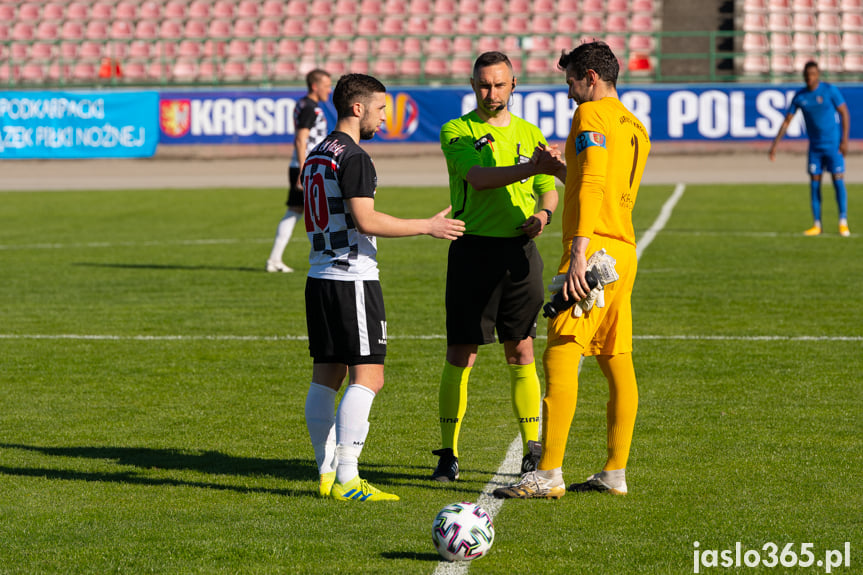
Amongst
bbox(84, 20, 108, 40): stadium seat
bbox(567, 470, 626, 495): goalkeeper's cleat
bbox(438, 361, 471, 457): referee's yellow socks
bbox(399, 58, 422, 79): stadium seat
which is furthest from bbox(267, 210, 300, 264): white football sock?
bbox(84, 20, 108, 40): stadium seat

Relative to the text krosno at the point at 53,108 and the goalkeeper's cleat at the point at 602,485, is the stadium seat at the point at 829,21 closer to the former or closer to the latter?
the text krosno at the point at 53,108

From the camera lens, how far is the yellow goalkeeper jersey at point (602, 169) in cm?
513

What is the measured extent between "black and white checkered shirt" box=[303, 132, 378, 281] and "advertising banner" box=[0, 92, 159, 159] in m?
27.3

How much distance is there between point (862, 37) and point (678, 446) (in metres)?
31.1

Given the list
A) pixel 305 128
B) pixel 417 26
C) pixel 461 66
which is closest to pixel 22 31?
pixel 417 26

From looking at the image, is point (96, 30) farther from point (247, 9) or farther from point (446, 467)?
point (446, 467)

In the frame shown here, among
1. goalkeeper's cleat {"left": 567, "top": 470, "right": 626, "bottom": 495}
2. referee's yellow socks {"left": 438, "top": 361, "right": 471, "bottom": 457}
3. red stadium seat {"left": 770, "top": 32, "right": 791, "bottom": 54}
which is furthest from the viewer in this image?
red stadium seat {"left": 770, "top": 32, "right": 791, "bottom": 54}

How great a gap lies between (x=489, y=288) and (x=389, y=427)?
147 cm

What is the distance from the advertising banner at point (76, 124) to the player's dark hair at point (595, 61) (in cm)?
2769

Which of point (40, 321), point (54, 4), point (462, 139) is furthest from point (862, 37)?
point (462, 139)

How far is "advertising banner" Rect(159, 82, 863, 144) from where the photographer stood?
30.5 meters

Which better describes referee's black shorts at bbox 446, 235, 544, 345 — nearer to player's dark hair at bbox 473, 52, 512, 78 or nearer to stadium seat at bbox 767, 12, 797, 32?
player's dark hair at bbox 473, 52, 512, 78

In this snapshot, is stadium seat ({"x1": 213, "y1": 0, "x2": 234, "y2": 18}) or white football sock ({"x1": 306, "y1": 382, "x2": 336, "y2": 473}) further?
stadium seat ({"x1": 213, "y1": 0, "x2": 234, "y2": 18})

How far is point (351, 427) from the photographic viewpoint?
540 cm
